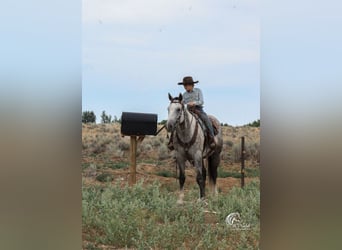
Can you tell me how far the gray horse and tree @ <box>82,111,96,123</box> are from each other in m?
0.65

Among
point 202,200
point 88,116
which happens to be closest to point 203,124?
point 202,200

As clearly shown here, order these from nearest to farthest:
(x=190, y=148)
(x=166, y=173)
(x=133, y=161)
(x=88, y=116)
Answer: (x=88, y=116) → (x=133, y=161) → (x=166, y=173) → (x=190, y=148)

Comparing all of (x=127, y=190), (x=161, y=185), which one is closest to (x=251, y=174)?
(x=161, y=185)

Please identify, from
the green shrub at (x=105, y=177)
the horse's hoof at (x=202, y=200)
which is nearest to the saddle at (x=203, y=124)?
the horse's hoof at (x=202, y=200)

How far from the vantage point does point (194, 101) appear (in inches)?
144

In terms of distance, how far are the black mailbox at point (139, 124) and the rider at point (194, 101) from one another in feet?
0.88

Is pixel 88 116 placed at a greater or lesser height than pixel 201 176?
greater

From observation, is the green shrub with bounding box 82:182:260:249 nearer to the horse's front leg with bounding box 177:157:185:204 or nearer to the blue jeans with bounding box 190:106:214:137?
the horse's front leg with bounding box 177:157:185:204

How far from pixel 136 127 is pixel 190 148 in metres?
0.59

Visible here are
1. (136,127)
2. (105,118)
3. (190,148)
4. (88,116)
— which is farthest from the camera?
(190,148)

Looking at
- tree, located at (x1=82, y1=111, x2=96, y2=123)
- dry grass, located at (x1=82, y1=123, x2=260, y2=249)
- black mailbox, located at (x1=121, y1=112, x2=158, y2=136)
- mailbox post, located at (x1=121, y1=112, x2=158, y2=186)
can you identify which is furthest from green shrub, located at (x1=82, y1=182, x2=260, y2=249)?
tree, located at (x1=82, y1=111, x2=96, y2=123)

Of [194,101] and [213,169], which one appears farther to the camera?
[213,169]

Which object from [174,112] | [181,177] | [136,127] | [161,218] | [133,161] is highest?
[174,112]

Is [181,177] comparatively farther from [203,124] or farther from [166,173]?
[203,124]
